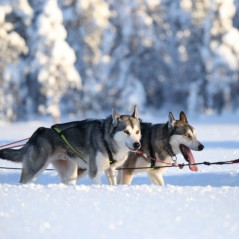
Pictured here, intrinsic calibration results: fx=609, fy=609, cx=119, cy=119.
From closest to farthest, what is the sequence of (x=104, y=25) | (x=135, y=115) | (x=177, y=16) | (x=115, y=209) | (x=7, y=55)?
1. (x=115, y=209)
2. (x=135, y=115)
3. (x=7, y=55)
4. (x=104, y=25)
5. (x=177, y=16)

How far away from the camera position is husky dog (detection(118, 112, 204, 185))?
6625 mm

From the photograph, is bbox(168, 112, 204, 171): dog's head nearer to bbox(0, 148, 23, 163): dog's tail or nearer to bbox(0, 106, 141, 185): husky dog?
bbox(0, 106, 141, 185): husky dog

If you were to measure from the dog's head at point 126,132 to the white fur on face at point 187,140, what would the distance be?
1.57 ft

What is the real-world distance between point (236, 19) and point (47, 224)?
97.3 feet

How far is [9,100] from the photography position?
2662cm

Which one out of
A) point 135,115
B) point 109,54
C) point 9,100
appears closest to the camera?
point 135,115

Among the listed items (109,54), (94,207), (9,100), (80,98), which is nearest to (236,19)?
(109,54)

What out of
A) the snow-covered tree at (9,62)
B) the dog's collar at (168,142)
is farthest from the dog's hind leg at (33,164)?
the snow-covered tree at (9,62)

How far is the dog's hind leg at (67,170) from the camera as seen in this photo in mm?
6695

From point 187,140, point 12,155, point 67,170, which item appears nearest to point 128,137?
point 187,140

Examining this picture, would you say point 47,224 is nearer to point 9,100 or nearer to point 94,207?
point 94,207

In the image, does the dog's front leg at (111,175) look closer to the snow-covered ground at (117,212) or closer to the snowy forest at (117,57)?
the snow-covered ground at (117,212)

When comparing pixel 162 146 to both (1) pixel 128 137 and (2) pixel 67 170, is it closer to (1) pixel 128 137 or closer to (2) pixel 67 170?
(1) pixel 128 137

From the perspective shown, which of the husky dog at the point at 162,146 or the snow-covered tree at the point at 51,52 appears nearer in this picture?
the husky dog at the point at 162,146
